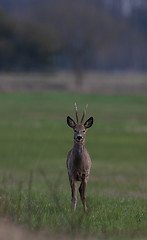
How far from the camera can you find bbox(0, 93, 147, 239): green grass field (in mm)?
8977

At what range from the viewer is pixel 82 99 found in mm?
55281

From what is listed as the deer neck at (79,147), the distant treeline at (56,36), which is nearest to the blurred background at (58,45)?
the distant treeline at (56,36)

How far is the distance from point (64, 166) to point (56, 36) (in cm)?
5779

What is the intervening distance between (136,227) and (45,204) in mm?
2184

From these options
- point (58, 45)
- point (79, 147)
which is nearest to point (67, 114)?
point (79, 147)

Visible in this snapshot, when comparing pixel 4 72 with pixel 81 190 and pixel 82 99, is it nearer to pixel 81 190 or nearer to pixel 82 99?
pixel 82 99

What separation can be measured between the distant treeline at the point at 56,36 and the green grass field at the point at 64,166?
16511 millimetres

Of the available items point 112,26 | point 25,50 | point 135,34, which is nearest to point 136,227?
point 25,50

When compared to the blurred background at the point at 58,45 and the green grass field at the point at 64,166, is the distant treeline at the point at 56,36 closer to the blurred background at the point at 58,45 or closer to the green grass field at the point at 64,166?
the blurred background at the point at 58,45

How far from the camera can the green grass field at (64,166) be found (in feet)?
29.5

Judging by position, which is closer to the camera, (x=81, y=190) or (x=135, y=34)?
(x=81, y=190)

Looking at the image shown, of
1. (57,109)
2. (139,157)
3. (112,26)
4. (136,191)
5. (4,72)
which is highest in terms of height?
(112,26)

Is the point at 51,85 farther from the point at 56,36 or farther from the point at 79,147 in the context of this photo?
the point at 79,147

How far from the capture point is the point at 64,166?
2262 cm
